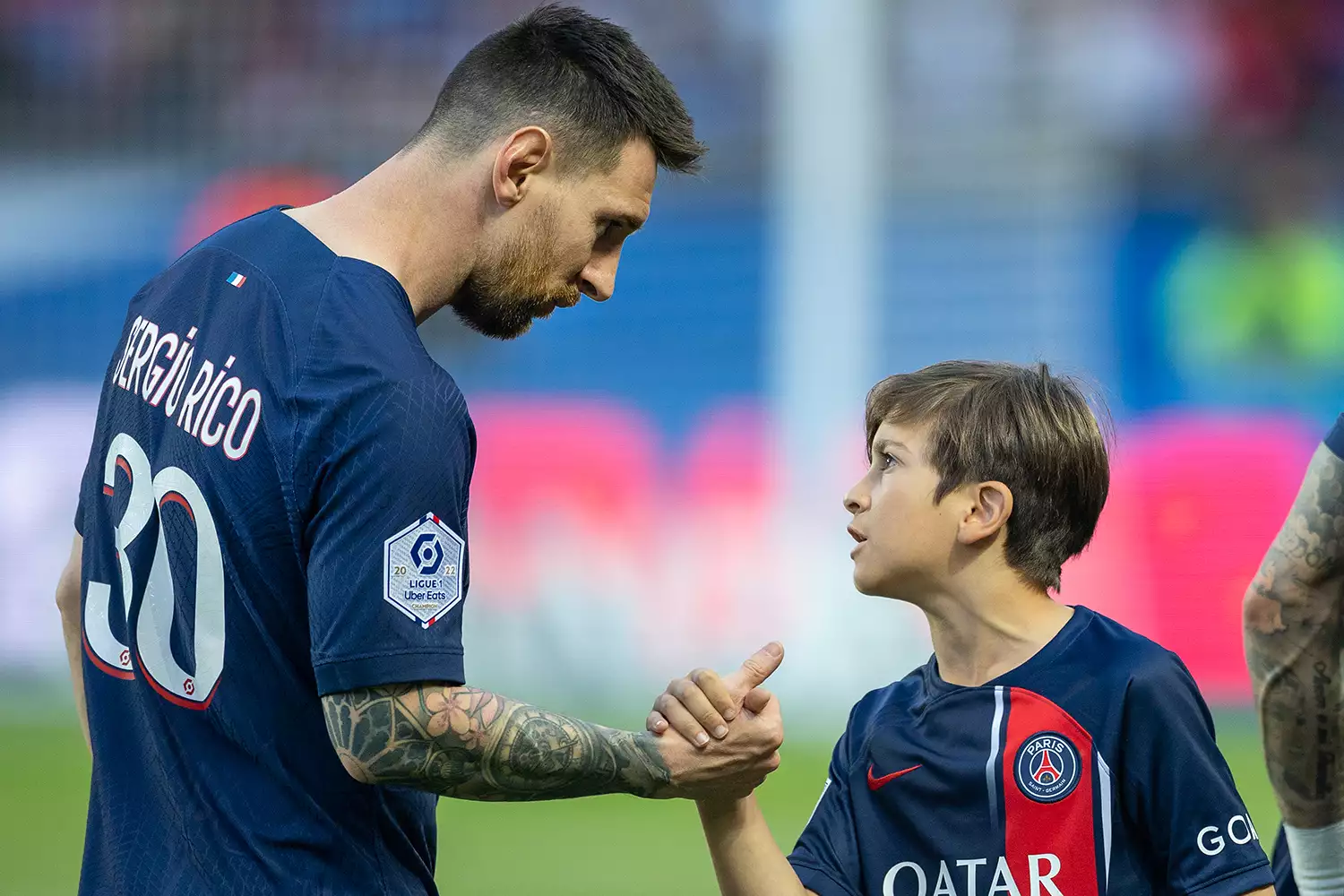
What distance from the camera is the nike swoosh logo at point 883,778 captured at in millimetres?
2469

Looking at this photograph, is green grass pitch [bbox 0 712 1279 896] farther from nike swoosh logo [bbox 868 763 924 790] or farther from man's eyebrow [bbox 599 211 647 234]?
man's eyebrow [bbox 599 211 647 234]

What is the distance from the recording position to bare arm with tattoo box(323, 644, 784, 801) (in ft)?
6.59

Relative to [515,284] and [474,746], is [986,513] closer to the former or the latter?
[515,284]

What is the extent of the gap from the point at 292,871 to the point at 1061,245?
13745 millimetres

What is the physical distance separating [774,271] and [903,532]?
42.5 feet

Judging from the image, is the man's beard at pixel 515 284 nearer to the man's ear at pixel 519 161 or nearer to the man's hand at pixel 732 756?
the man's ear at pixel 519 161

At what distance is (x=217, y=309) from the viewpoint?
2.18m

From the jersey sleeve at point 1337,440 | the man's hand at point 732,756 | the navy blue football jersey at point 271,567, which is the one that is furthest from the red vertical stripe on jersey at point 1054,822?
the navy blue football jersey at point 271,567

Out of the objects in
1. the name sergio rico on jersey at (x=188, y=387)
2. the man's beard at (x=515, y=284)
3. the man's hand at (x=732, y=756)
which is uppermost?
the man's beard at (x=515, y=284)

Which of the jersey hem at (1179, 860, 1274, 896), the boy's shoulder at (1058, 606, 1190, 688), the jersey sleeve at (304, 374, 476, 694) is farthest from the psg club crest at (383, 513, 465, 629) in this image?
the jersey hem at (1179, 860, 1274, 896)

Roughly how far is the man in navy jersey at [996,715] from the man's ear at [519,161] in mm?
731

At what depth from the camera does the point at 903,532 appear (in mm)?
2566

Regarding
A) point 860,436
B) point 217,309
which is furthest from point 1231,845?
point 860,436

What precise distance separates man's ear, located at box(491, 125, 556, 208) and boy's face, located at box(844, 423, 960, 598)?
0.72 meters
